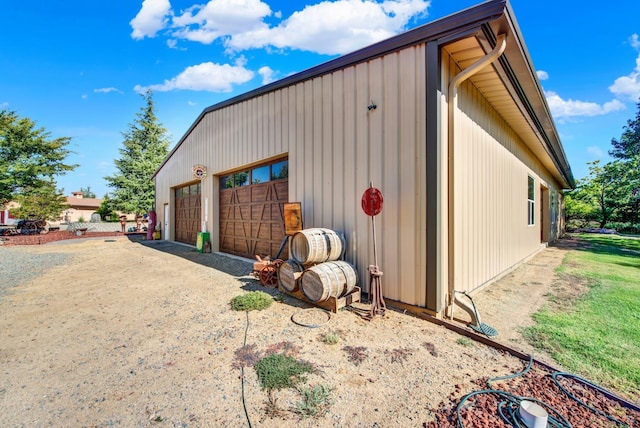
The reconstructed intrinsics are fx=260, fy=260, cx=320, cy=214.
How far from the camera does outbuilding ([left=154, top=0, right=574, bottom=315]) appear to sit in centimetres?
348

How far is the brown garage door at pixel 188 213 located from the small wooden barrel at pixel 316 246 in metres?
8.05

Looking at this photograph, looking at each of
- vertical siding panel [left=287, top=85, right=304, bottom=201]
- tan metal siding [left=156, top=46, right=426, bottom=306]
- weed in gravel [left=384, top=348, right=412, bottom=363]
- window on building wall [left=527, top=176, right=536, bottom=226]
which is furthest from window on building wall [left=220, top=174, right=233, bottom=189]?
window on building wall [left=527, top=176, right=536, bottom=226]

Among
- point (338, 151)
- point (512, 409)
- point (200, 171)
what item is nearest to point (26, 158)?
point (200, 171)

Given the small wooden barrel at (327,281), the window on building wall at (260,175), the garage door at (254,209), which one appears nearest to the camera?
the small wooden barrel at (327,281)

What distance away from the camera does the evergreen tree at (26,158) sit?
16375 millimetres

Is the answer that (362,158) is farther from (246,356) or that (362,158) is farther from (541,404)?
(541,404)

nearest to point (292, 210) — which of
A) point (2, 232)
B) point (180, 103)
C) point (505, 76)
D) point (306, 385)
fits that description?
point (306, 385)

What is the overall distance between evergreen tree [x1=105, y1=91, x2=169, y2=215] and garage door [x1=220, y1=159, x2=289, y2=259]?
2032 centimetres

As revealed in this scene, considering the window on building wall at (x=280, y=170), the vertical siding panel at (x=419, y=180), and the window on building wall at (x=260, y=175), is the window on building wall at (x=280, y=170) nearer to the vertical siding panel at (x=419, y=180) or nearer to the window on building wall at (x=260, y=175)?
the window on building wall at (x=260, y=175)

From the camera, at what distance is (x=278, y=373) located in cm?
228

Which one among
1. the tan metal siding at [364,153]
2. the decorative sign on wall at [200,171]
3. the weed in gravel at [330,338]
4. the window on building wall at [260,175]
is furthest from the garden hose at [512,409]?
the decorative sign on wall at [200,171]

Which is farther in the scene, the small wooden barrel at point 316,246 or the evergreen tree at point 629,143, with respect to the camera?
the evergreen tree at point 629,143

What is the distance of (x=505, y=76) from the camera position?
14.1ft

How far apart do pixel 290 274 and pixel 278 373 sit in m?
1.95
